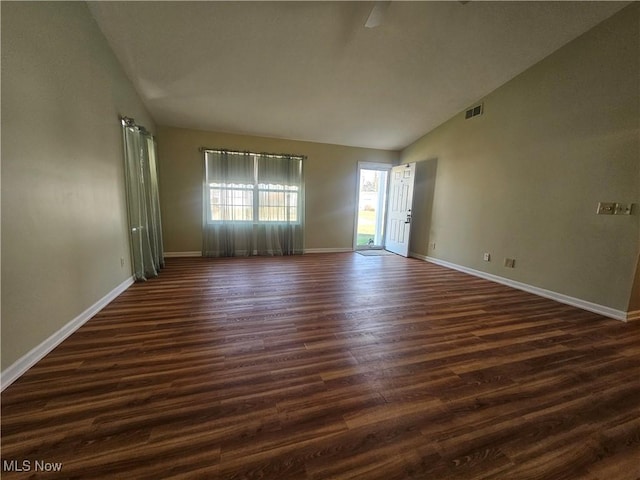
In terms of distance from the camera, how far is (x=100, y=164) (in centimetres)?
246

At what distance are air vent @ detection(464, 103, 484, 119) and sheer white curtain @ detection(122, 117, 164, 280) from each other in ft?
16.4

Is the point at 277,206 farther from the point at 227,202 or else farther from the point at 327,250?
the point at 327,250

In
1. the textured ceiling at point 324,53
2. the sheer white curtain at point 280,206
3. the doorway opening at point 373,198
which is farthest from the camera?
the doorway opening at point 373,198

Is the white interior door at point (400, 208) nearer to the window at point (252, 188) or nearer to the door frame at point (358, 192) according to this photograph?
the door frame at point (358, 192)

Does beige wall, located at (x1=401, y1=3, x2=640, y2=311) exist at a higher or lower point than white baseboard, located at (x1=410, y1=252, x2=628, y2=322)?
higher

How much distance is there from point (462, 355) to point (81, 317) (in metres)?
3.18

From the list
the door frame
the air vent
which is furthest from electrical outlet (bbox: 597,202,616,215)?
the door frame

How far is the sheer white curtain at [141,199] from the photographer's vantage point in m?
3.02

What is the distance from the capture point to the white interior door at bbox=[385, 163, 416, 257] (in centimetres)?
513

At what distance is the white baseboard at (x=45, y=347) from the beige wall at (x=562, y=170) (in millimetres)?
5033

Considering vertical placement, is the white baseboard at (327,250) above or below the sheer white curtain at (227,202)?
below

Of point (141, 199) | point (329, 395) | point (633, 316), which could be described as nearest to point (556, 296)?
point (633, 316)

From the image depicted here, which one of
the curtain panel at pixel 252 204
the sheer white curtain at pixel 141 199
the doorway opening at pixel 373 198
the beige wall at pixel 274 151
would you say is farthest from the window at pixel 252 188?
the doorway opening at pixel 373 198

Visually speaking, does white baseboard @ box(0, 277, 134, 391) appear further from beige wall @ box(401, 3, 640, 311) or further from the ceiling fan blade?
beige wall @ box(401, 3, 640, 311)
